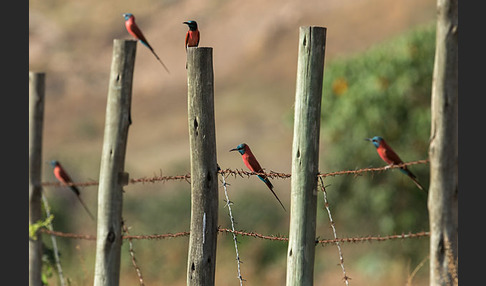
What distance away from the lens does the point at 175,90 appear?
156ft

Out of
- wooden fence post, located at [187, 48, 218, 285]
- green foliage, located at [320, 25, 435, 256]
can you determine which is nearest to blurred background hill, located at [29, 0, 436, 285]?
green foliage, located at [320, 25, 435, 256]

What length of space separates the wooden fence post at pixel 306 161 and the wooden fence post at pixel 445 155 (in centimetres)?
86

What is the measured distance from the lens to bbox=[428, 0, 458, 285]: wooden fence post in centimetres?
485

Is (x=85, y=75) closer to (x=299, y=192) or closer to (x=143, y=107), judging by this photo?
(x=143, y=107)

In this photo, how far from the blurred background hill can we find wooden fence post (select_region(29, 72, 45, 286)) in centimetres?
52

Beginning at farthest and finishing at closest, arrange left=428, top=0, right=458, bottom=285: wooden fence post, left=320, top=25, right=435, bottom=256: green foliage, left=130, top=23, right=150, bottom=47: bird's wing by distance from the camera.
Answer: left=320, top=25, right=435, bottom=256: green foliage, left=130, top=23, right=150, bottom=47: bird's wing, left=428, top=0, right=458, bottom=285: wooden fence post

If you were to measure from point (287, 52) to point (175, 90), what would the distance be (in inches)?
263

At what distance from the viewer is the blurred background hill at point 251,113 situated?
41.7 feet

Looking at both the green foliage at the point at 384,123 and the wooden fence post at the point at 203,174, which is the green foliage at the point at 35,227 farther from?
the green foliage at the point at 384,123

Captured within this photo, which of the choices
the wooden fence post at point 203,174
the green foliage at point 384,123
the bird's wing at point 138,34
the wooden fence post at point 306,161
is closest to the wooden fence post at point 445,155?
the wooden fence post at point 306,161

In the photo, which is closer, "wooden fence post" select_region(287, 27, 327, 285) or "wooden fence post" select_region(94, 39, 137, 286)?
"wooden fence post" select_region(287, 27, 327, 285)

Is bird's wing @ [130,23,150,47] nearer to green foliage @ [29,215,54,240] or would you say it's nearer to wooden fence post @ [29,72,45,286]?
wooden fence post @ [29,72,45,286]

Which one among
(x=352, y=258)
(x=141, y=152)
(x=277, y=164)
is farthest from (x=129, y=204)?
Result: (x=141, y=152)

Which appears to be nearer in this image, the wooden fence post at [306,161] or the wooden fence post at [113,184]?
the wooden fence post at [306,161]
